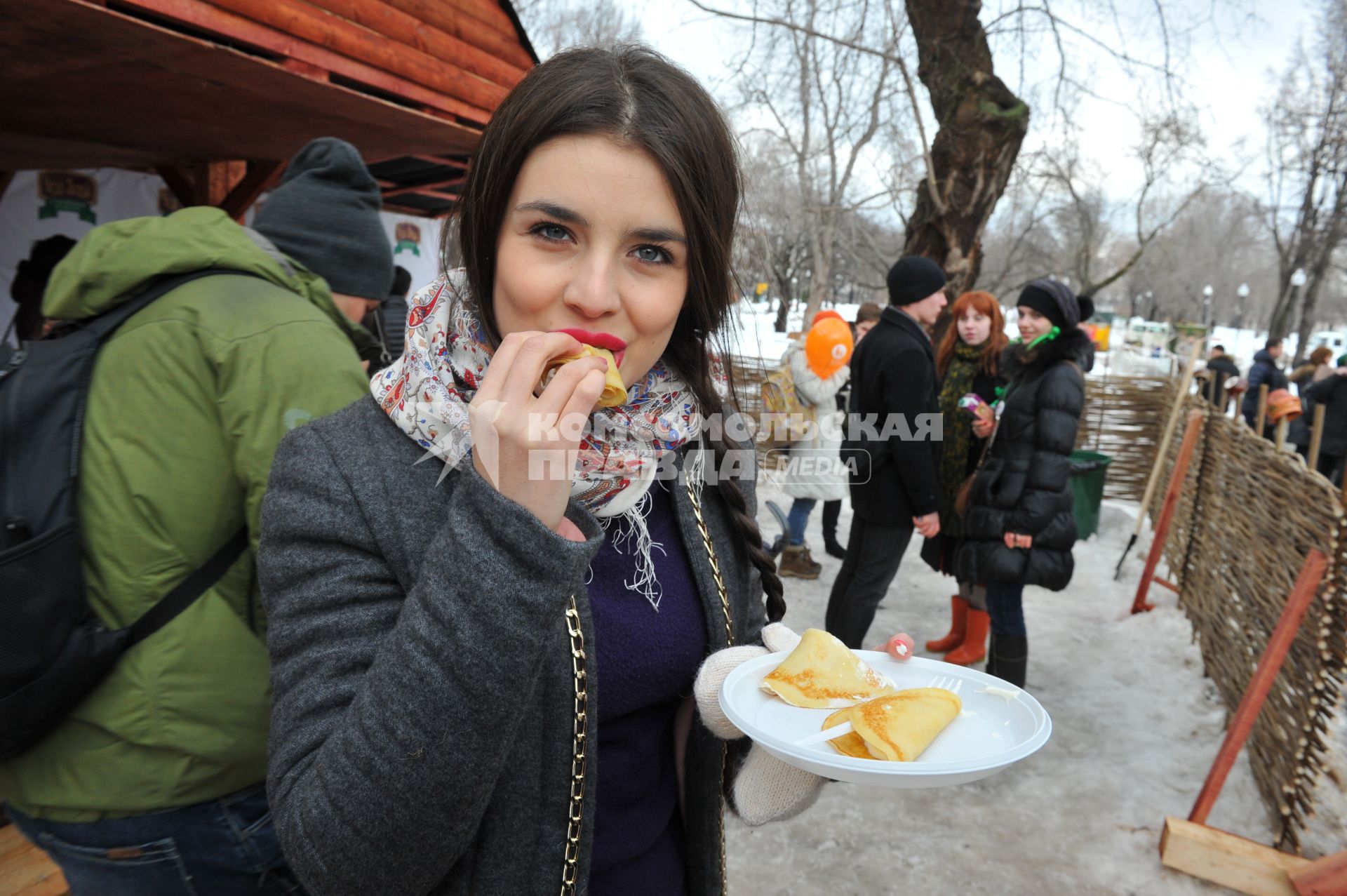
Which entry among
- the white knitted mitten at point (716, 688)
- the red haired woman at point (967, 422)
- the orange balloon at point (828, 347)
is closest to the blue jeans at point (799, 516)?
the orange balloon at point (828, 347)

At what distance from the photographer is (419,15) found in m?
5.57

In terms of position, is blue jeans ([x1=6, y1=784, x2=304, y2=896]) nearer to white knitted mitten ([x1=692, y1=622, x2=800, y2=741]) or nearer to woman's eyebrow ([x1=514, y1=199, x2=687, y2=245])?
white knitted mitten ([x1=692, y1=622, x2=800, y2=741])

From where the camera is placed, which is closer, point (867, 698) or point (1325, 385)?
point (867, 698)

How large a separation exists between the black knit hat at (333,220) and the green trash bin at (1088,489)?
7.18m

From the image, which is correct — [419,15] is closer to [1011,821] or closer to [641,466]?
[641,466]

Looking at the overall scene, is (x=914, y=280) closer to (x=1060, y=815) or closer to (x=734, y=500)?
(x=1060, y=815)

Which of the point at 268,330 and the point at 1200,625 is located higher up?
the point at 268,330

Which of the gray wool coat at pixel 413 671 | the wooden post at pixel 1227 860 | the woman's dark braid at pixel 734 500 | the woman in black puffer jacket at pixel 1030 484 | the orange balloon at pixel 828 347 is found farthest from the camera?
the orange balloon at pixel 828 347

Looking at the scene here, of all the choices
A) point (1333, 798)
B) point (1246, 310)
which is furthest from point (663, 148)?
point (1246, 310)

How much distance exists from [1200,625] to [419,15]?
7152 millimetres

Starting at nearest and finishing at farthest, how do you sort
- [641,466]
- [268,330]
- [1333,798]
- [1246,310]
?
1. [641,466]
2. [268,330]
3. [1333,798]
4. [1246,310]

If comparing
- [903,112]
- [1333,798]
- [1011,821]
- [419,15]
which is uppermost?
[903,112]

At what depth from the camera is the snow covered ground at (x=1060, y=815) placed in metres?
3.41

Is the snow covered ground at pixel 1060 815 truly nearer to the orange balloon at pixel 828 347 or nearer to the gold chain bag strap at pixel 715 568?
the gold chain bag strap at pixel 715 568
